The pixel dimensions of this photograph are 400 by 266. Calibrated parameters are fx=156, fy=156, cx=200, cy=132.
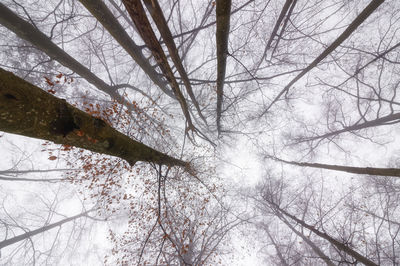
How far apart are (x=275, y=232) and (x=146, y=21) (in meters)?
10.9

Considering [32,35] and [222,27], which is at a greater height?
[32,35]

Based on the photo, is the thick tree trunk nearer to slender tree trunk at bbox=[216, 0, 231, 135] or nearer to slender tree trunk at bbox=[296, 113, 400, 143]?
slender tree trunk at bbox=[216, 0, 231, 135]

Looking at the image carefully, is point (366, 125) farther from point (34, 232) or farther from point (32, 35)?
point (34, 232)

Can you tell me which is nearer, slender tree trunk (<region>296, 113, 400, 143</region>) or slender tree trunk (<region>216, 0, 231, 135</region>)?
slender tree trunk (<region>216, 0, 231, 135</region>)

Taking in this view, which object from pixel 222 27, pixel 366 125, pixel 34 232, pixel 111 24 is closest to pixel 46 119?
pixel 222 27

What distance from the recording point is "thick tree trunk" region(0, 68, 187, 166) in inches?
39.3

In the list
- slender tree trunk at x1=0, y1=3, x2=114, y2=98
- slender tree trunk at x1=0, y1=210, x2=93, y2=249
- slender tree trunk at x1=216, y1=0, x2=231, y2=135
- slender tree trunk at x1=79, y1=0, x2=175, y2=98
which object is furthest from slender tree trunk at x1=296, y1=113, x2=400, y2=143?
slender tree trunk at x1=0, y1=210, x2=93, y2=249

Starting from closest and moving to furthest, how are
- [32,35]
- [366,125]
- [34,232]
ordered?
[32,35]
[366,125]
[34,232]

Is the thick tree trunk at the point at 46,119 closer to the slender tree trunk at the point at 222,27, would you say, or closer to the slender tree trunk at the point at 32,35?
the slender tree trunk at the point at 222,27

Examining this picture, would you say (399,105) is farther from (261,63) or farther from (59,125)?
(59,125)

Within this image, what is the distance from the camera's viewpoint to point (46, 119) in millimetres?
1213

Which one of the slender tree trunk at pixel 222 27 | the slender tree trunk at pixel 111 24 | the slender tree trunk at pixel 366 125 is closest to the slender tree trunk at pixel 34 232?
the slender tree trunk at pixel 111 24

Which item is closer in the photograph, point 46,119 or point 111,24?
point 46,119

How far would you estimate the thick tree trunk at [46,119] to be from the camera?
39.3 inches
